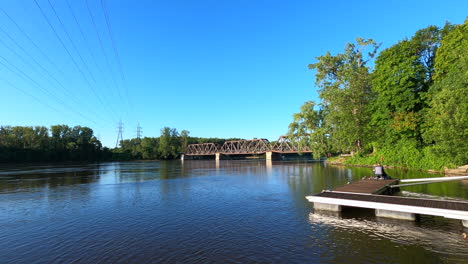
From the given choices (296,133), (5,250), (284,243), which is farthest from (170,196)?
(296,133)

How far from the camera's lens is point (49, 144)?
10175cm

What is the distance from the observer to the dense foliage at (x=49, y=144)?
3533 inches

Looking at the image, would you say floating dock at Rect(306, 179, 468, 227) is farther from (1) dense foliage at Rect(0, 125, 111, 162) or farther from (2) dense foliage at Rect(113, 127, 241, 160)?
(2) dense foliage at Rect(113, 127, 241, 160)

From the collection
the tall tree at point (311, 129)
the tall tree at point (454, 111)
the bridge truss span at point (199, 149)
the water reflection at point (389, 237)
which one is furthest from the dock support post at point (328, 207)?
the bridge truss span at point (199, 149)

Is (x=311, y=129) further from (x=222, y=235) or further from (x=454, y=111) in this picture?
(x=222, y=235)

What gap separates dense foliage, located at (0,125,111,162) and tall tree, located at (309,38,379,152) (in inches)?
4177

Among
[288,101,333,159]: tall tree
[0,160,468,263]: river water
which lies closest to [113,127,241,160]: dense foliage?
[288,101,333,159]: tall tree

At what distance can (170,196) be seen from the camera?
18922mm

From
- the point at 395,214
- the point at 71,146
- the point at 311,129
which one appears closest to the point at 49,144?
the point at 71,146

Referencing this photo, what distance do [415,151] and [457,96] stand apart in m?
11.3

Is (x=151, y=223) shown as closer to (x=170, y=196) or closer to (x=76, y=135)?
(x=170, y=196)

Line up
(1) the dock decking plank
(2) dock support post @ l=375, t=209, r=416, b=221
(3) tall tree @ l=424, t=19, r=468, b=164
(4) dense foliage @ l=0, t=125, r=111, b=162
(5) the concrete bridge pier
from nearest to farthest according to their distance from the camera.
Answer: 1. (1) the dock decking plank
2. (2) dock support post @ l=375, t=209, r=416, b=221
3. (3) tall tree @ l=424, t=19, r=468, b=164
4. (4) dense foliage @ l=0, t=125, r=111, b=162
5. (5) the concrete bridge pier

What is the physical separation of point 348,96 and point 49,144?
11478 cm

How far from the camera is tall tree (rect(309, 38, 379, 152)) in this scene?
138 feet
